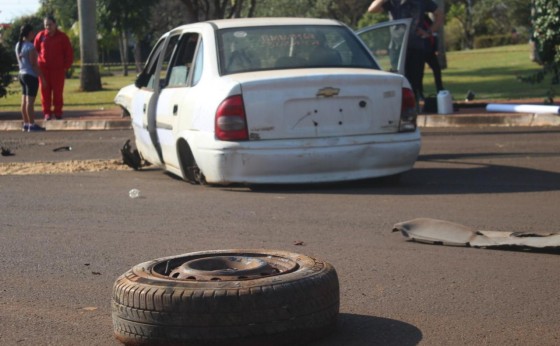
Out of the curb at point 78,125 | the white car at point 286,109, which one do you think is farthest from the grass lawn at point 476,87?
the white car at point 286,109

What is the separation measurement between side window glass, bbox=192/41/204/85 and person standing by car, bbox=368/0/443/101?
16.5 ft

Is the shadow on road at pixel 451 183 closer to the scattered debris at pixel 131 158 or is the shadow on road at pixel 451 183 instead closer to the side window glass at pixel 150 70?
the side window glass at pixel 150 70

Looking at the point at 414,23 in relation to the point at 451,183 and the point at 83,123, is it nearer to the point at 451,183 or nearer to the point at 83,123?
the point at 451,183

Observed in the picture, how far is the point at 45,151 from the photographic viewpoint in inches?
551

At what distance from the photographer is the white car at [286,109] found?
8.91 m

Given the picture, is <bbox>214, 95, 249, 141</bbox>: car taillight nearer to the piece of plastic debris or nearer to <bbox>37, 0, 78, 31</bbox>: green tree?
the piece of plastic debris

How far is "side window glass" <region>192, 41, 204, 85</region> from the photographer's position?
31.7 feet

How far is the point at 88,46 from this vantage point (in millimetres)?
28734

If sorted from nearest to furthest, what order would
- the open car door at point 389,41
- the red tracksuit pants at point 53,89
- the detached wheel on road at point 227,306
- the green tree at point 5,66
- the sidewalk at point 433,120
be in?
the detached wheel on road at point 227,306 → the open car door at point 389,41 → the sidewalk at point 433,120 → the red tracksuit pants at point 53,89 → the green tree at point 5,66

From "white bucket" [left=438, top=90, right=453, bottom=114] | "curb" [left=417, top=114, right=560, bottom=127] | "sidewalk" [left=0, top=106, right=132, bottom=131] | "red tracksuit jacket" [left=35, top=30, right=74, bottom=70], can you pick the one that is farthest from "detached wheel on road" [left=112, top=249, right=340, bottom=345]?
"red tracksuit jacket" [left=35, top=30, right=74, bottom=70]

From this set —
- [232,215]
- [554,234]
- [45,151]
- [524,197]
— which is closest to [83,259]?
[232,215]

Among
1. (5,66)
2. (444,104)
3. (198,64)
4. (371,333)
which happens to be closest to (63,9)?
(5,66)

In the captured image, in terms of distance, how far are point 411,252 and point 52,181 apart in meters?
5.11

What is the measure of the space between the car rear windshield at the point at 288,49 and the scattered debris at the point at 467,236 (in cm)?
288
